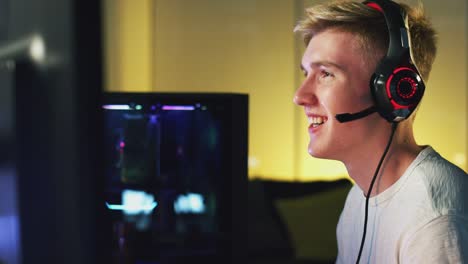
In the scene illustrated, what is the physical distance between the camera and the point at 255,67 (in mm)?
3865

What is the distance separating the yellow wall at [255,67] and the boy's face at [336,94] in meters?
2.67

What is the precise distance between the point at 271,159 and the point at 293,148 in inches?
6.7

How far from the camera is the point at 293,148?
3898 mm

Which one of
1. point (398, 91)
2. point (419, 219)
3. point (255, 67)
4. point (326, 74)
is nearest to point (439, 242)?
point (419, 219)

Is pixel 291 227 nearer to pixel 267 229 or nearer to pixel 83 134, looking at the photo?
pixel 267 229

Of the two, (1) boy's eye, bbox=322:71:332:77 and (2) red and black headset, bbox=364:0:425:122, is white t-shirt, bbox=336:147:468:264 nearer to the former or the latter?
(2) red and black headset, bbox=364:0:425:122

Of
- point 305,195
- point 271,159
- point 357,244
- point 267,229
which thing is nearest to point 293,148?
point 271,159

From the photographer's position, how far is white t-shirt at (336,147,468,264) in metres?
0.91

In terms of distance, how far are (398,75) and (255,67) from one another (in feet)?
9.44

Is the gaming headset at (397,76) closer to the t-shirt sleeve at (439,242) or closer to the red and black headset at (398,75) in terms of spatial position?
the red and black headset at (398,75)

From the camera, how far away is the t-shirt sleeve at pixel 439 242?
2.92 ft

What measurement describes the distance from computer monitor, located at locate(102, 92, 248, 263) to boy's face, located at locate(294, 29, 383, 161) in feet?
0.70

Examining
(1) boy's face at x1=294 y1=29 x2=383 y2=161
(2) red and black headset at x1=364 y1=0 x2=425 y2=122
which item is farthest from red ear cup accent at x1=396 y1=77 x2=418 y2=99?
(1) boy's face at x1=294 y1=29 x2=383 y2=161

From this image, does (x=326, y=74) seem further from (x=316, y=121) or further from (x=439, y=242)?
(x=439, y=242)
